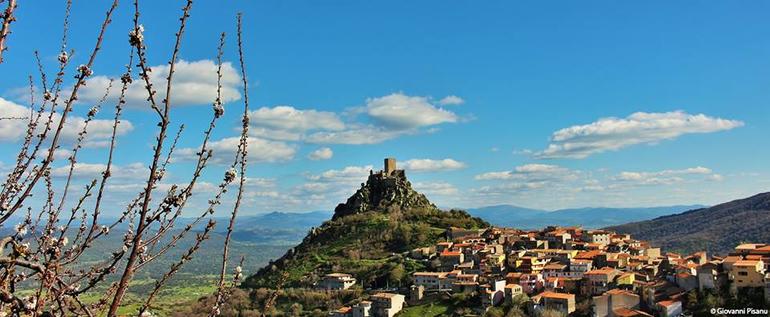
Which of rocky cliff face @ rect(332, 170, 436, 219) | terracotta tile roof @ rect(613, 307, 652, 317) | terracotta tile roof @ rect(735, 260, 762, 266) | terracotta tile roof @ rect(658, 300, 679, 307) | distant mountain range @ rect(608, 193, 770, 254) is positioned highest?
rocky cliff face @ rect(332, 170, 436, 219)

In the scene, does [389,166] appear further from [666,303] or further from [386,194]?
[666,303]

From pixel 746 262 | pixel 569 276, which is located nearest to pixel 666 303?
pixel 746 262

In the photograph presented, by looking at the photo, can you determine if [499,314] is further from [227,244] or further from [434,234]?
[227,244]

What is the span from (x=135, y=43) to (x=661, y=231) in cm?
21233

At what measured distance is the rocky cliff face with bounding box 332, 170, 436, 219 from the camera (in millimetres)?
105312

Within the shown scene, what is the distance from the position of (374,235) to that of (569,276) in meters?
36.7

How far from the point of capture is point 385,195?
10662 cm

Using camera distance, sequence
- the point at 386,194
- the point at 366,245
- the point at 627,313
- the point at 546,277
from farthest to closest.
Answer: the point at 386,194
the point at 366,245
the point at 546,277
the point at 627,313

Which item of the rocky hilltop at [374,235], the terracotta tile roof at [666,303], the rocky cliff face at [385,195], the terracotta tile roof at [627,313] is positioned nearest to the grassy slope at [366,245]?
the rocky hilltop at [374,235]

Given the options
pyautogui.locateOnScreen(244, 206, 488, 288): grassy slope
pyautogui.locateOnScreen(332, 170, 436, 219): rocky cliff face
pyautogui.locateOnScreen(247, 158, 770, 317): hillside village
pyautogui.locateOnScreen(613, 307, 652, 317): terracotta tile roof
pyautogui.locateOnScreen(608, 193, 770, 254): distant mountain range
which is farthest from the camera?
pyautogui.locateOnScreen(608, 193, 770, 254): distant mountain range

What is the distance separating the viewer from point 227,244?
12.0 ft

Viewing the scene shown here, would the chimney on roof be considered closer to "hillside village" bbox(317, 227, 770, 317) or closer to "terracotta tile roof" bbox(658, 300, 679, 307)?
"hillside village" bbox(317, 227, 770, 317)

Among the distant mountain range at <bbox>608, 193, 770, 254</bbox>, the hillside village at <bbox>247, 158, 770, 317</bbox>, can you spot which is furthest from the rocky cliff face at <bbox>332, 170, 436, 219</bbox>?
the distant mountain range at <bbox>608, 193, 770, 254</bbox>

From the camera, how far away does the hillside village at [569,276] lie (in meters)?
49.4
